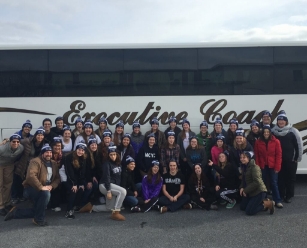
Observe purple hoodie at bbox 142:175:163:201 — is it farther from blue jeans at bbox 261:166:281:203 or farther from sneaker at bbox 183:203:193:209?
blue jeans at bbox 261:166:281:203

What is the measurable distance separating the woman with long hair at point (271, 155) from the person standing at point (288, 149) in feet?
1.19

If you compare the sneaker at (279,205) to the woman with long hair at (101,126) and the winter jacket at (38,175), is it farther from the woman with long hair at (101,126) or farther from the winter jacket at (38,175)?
the winter jacket at (38,175)

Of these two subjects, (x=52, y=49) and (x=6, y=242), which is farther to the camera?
(x=52, y=49)

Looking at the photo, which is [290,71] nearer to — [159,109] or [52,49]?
[159,109]

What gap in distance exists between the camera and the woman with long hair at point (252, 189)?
594 centimetres

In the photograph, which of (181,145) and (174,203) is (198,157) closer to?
(181,145)

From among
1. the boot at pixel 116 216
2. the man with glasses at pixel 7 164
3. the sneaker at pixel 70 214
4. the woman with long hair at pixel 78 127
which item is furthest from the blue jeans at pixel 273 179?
the man with glasses at pixel 7 164

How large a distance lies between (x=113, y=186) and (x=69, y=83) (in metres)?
2.96

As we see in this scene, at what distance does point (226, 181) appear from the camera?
6.59m

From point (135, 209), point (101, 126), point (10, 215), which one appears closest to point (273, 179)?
point (135, 209)

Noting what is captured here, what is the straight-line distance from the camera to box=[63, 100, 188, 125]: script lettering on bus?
7.77 metres

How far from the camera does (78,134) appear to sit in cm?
734

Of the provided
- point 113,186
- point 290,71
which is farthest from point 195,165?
point 290,71

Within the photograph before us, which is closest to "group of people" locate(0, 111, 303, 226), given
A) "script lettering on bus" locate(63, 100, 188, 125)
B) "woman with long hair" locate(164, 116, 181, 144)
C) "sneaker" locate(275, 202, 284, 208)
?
"sneaker" locate(275, 202, 284, 208)
